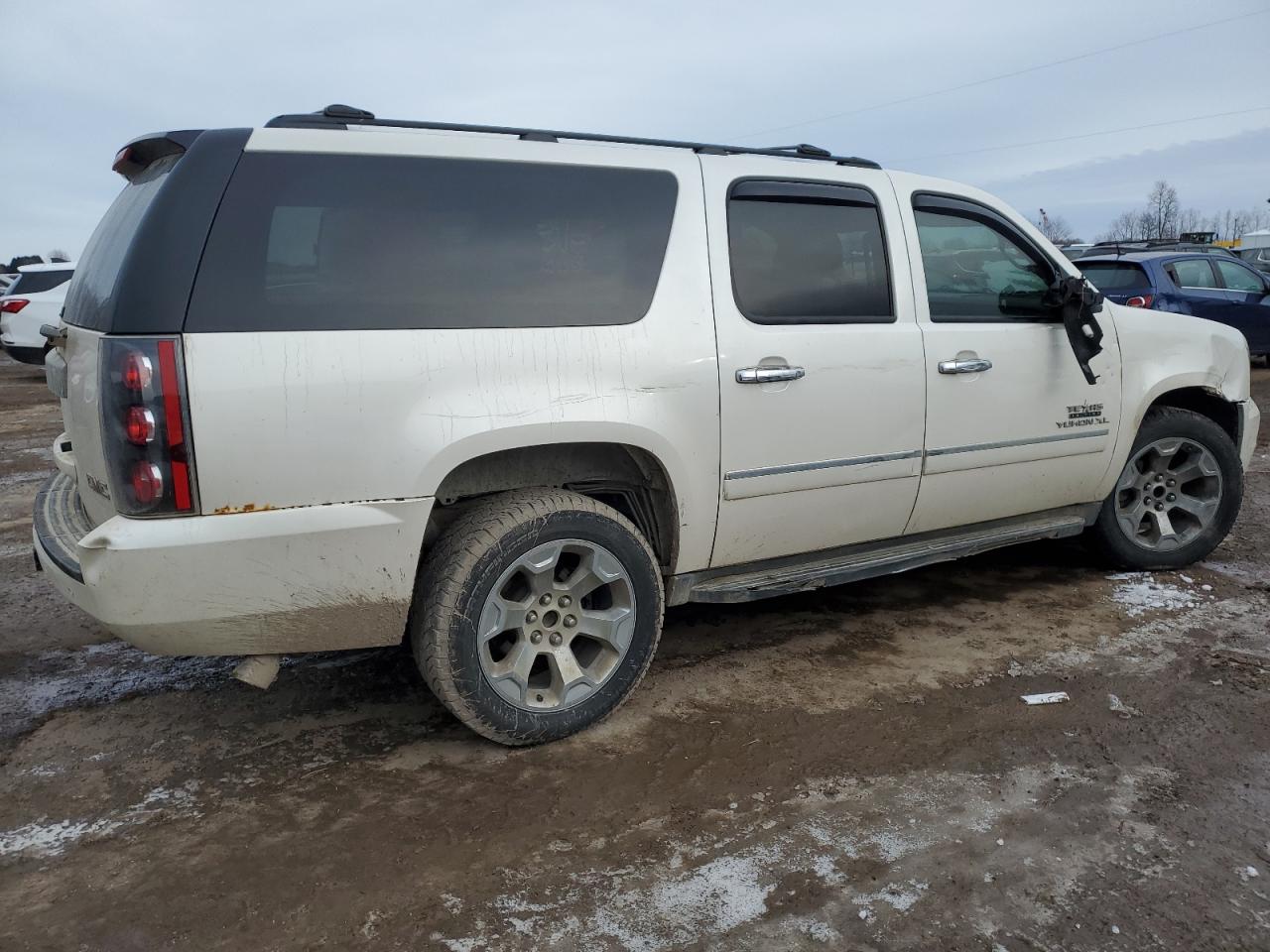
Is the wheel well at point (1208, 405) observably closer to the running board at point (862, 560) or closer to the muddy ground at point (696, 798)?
the running board at point (862, 560)

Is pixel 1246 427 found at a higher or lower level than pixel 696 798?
higher

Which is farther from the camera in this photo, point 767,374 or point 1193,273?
point 1193,273

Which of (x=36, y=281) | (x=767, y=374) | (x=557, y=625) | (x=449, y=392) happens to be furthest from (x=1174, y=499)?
(x=36, y=281)

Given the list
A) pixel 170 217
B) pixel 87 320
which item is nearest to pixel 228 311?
pixel 170 217

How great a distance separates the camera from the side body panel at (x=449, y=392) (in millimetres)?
2648

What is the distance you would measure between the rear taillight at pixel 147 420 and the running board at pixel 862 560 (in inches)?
66.9

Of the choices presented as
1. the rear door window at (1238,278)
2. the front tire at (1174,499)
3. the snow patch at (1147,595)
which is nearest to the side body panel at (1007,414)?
the front tire at (1174,499)

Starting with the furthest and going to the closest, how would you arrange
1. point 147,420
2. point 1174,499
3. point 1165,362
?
point 1174,499
point 1165,362
point 147,420

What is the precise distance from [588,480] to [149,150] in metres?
1.70

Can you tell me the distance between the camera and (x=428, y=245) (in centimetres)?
295

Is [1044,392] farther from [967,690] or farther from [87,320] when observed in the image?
[87,320]

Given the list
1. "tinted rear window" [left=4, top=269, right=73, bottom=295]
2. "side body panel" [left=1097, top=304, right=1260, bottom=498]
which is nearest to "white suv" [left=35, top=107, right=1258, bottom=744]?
"side body panel" [left=1097, top=304, right=1260, bottom=498]

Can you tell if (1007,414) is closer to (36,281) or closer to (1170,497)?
(1170,497)

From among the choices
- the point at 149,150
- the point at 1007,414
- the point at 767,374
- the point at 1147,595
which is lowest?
the point at 1147,595
